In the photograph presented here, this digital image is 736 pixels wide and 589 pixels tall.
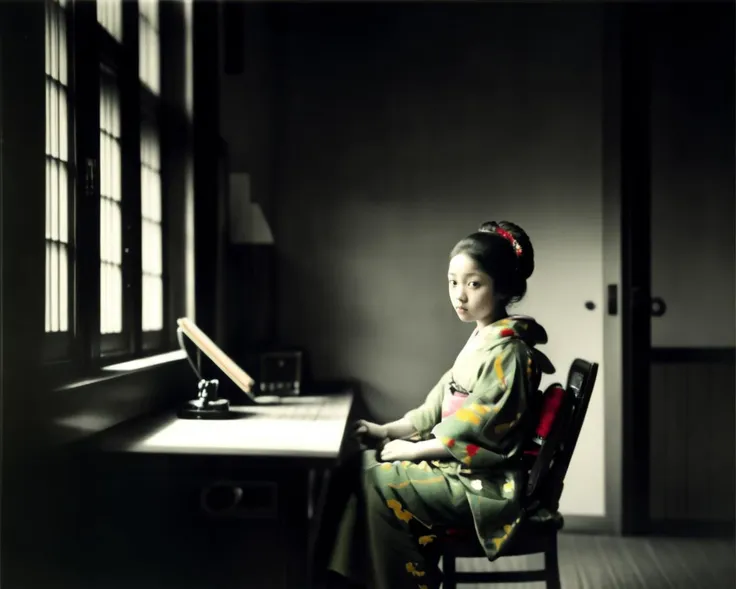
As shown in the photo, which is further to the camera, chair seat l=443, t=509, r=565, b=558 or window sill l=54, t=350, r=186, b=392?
chair seat l=443, t=509, r=565, b=558

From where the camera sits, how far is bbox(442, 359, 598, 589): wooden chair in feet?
5.36

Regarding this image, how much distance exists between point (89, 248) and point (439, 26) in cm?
201

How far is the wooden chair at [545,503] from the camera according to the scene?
1633mm

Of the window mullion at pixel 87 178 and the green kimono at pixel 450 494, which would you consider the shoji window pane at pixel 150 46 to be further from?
the green kimono at pixel 450 494

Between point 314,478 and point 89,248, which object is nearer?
point 89,248

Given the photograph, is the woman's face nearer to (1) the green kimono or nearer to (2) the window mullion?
(1) the green kimono

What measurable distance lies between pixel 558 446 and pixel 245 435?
27.7 inches

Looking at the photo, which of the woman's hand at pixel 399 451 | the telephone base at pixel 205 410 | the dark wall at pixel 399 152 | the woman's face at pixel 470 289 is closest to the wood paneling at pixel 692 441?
the dark wall at pixel 399 152

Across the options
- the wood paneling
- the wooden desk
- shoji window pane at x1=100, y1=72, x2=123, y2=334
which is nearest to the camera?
the wooden desk

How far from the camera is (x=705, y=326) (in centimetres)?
306

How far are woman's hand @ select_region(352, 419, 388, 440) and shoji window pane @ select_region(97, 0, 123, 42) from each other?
116cm

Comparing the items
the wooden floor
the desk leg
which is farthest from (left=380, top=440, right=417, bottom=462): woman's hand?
the wooden floor

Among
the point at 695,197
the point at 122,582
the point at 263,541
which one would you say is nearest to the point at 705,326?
the point at 695,197

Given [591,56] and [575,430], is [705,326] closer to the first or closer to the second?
[591,56]
